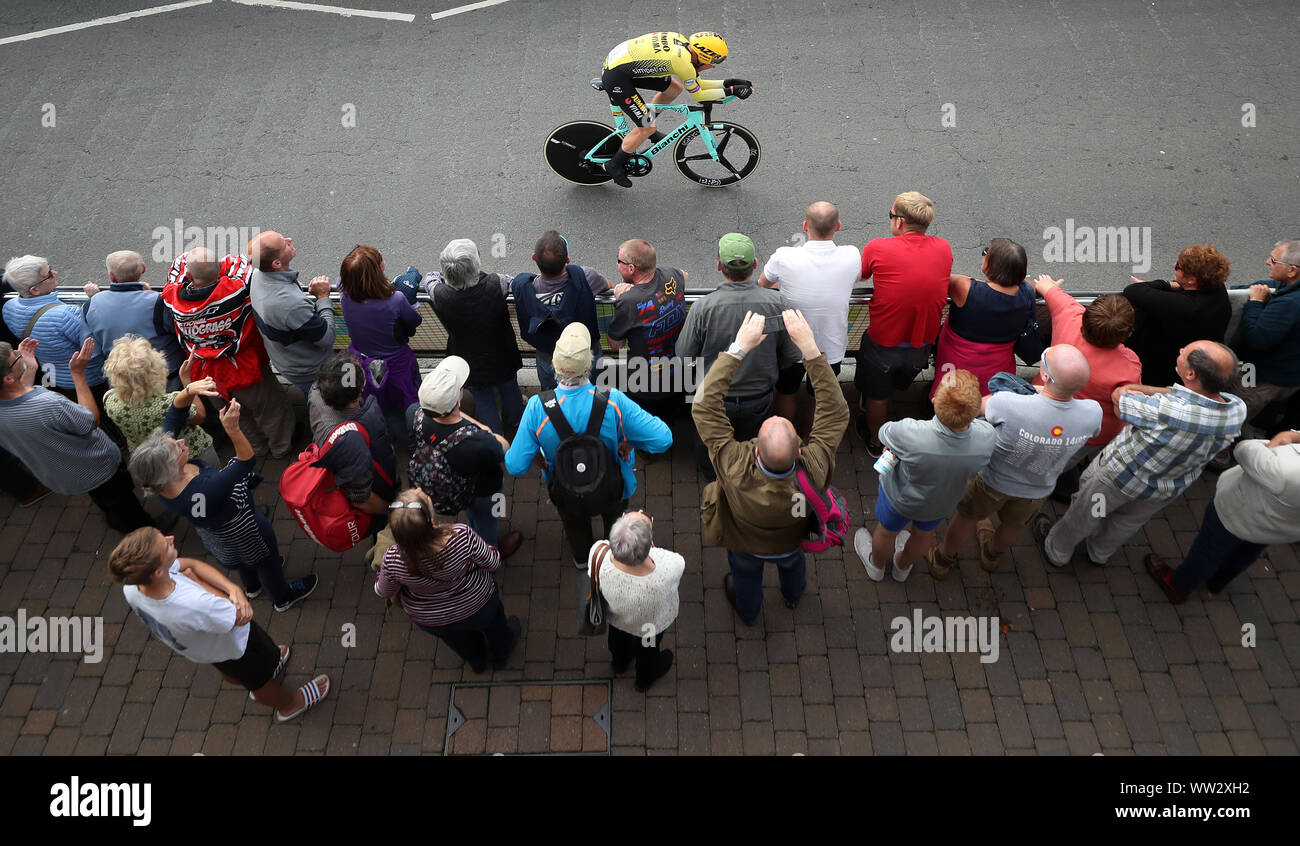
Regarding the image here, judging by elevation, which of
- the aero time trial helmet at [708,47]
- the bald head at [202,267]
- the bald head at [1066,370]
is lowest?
the bald head at [202,267]

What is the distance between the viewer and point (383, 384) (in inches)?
220

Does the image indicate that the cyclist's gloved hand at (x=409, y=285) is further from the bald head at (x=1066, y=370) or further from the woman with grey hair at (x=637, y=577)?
the bald head at (x=1066, y=370)

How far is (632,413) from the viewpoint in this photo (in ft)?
15.1

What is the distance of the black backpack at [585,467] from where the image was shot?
14.4 ft

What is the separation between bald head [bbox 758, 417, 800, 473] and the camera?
3.92 metres

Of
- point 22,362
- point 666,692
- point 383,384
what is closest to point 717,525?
point 666,692

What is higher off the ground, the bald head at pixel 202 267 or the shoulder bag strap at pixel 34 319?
the bald head at pixel 202 267

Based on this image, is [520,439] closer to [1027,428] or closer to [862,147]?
[1027,428]

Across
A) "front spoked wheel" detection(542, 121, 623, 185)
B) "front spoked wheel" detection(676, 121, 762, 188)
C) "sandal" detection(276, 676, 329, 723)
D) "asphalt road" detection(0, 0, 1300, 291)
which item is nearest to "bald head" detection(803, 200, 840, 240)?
"asphalt road" detection(0, 0, 1300, 291)

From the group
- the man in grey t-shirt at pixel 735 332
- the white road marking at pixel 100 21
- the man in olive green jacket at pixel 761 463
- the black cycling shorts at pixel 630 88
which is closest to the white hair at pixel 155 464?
the man in olive green jacket at pixel 761 463

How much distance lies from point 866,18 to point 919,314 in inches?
262

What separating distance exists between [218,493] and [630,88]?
5.16 m

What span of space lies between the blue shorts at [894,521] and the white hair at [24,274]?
531cm

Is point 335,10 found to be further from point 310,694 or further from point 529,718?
point 529,718
